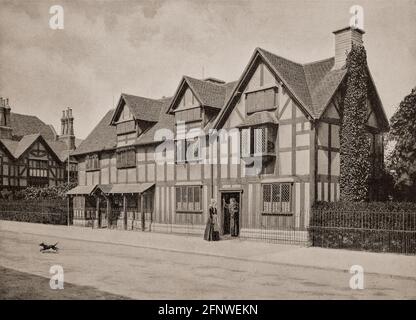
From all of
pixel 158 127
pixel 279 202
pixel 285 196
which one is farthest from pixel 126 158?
pixel 285 196

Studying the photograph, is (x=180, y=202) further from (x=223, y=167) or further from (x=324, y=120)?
(x=324, y=120)

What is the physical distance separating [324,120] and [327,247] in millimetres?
5880

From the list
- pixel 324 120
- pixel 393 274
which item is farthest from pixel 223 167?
pixel 393 274

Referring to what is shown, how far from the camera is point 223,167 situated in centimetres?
2411

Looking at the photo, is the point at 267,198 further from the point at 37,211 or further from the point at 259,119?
the point at 37,211

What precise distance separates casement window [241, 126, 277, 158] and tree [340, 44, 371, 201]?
334cm

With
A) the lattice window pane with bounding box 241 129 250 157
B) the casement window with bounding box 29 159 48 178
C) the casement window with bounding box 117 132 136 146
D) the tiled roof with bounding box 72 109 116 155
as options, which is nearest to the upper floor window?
the casement window with bounding box 117 132 136 146

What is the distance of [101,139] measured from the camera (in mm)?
34656

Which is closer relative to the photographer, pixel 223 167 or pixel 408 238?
pixel 408 238

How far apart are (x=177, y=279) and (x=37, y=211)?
26987 mm

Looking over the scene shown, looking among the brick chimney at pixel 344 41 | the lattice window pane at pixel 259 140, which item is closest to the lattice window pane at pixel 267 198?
the lattice window pane at pixel 259 140

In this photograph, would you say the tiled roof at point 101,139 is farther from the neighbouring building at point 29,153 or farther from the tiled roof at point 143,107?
→ the neighbouring building at point 29,153

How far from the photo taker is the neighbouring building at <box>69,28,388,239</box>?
21.0m
